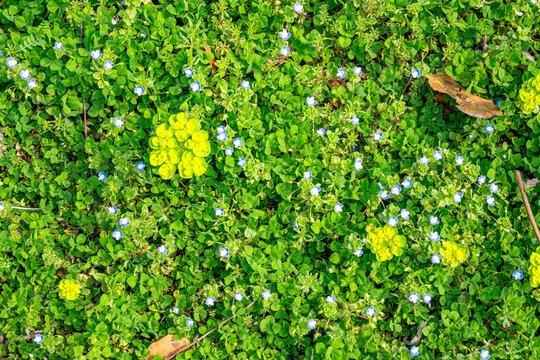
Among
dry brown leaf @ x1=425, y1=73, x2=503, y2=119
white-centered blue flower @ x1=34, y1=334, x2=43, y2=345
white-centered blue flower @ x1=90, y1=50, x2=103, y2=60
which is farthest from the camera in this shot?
dry brown leaf @ x1=425, y1=73, x2=503, y2=119

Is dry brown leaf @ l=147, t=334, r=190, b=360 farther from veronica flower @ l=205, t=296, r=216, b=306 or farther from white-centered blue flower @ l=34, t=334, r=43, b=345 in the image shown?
white-centered blue flower @ l=34, t=334, r=43, b=345

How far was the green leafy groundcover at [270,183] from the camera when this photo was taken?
13.0 ft

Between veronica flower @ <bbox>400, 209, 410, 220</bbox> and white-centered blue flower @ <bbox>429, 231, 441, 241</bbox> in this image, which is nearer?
white-centered blue flower @ <bbox>429, 231, 441, 241</bbox>

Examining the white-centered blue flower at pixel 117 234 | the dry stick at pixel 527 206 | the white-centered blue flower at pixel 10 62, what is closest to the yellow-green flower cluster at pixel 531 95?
the dry stick at pixel 527 206

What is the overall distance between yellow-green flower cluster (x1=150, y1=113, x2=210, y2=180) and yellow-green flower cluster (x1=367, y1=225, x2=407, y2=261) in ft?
4.85

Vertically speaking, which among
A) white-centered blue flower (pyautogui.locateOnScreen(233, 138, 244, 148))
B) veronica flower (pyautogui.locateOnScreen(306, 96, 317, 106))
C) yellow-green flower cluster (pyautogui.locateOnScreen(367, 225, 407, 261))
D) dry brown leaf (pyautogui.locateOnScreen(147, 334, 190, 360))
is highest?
veronica flower (pyautogui.locateOnScreen(306, 96, 317, 106))

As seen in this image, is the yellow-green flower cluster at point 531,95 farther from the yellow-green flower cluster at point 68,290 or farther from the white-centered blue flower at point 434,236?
the yellow-green flower cluster at point 68,290

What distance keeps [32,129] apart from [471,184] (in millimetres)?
3909

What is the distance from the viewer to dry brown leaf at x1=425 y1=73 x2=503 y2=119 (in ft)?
14.1

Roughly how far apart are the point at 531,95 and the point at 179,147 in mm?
2991

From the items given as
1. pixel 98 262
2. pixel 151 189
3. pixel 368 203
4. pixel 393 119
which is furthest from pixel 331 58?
pixel 98 262

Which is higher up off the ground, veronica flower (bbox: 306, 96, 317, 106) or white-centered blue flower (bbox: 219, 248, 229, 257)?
veronica flower (bbox: 306, 96, 317, 106)

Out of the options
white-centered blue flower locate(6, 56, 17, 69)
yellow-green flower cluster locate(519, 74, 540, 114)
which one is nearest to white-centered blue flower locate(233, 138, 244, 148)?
white-centered blue flower locate(6, 56, 17, 69)

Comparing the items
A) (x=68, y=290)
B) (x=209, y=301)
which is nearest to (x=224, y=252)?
(x=209, y=301)
